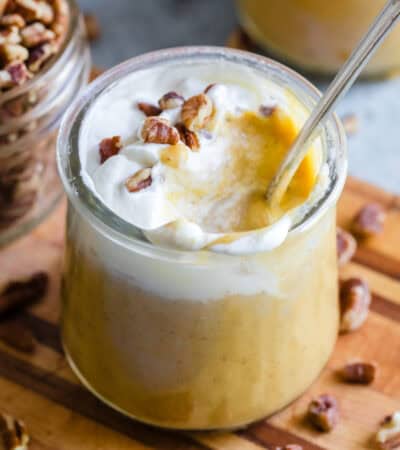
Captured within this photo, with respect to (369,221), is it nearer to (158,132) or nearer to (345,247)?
(345,247)

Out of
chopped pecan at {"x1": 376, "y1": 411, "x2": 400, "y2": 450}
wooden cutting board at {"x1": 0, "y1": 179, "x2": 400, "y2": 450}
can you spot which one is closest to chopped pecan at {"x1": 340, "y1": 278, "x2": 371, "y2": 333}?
wooden cutting board at {"x1": 0, "y1": 179, "x2": 400, "y2": 450}

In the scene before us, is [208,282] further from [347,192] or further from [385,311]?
[347,192]

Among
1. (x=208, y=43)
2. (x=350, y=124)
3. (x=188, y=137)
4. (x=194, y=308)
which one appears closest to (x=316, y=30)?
(x=350, y=124)

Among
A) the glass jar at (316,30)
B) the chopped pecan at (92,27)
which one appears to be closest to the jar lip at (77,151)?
the glass jar at (316,30)

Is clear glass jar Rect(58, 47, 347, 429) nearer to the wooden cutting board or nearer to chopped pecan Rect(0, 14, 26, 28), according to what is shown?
the wooden cutting board

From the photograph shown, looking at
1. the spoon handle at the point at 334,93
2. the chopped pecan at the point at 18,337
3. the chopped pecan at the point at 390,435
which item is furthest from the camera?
the chopped pecan at the point at 18,337

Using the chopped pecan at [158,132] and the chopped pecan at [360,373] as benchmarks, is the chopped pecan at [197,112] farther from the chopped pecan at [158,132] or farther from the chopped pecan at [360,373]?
the chopped pecan at [360,373]
